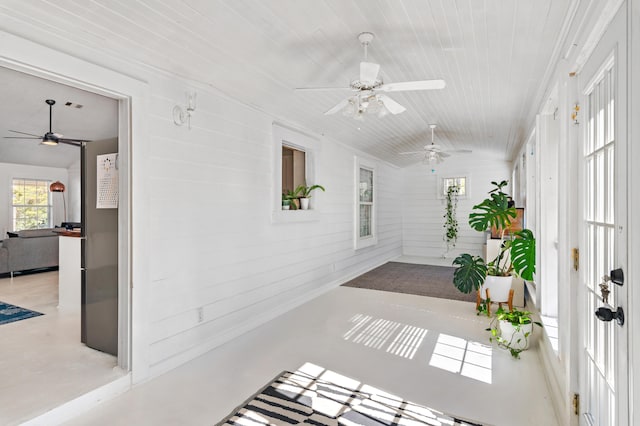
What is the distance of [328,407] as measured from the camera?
7.59ft

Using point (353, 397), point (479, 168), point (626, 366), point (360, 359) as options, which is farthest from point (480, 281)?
point (479, 168)

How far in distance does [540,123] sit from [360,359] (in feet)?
9.40

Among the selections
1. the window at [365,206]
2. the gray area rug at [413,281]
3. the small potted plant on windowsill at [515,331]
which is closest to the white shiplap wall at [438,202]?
the gray area rug at [413,281]

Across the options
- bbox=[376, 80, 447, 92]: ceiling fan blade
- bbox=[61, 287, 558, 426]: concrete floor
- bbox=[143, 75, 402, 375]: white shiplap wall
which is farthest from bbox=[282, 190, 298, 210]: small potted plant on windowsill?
bbox=[376, 80, 447, 92]: ceiling fan blade

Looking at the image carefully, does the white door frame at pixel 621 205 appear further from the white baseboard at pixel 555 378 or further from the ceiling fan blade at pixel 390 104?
the ceiling fan blade at pixel 390 104

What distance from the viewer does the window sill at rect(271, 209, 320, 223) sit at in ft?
13.9

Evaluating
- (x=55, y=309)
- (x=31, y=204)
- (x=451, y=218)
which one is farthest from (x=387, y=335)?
(x=31, y=204)

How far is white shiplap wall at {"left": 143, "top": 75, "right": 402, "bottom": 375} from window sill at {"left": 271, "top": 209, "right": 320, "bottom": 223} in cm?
7

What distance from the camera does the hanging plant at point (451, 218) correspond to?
28.5 ft

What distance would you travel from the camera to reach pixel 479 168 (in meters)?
8.42

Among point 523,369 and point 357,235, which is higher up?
point 357,235

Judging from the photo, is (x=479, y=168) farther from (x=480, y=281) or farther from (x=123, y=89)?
(x=123, y=89)

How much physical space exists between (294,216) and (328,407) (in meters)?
2.61

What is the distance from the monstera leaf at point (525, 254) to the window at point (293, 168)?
2.87m
